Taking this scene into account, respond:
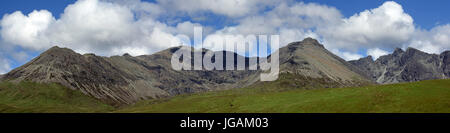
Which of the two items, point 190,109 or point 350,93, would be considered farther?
point 190,109

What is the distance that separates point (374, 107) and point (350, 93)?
20.9m

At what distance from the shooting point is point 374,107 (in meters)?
79.8

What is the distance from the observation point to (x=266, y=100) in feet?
396

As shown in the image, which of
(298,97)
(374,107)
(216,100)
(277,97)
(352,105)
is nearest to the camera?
(374,107)
